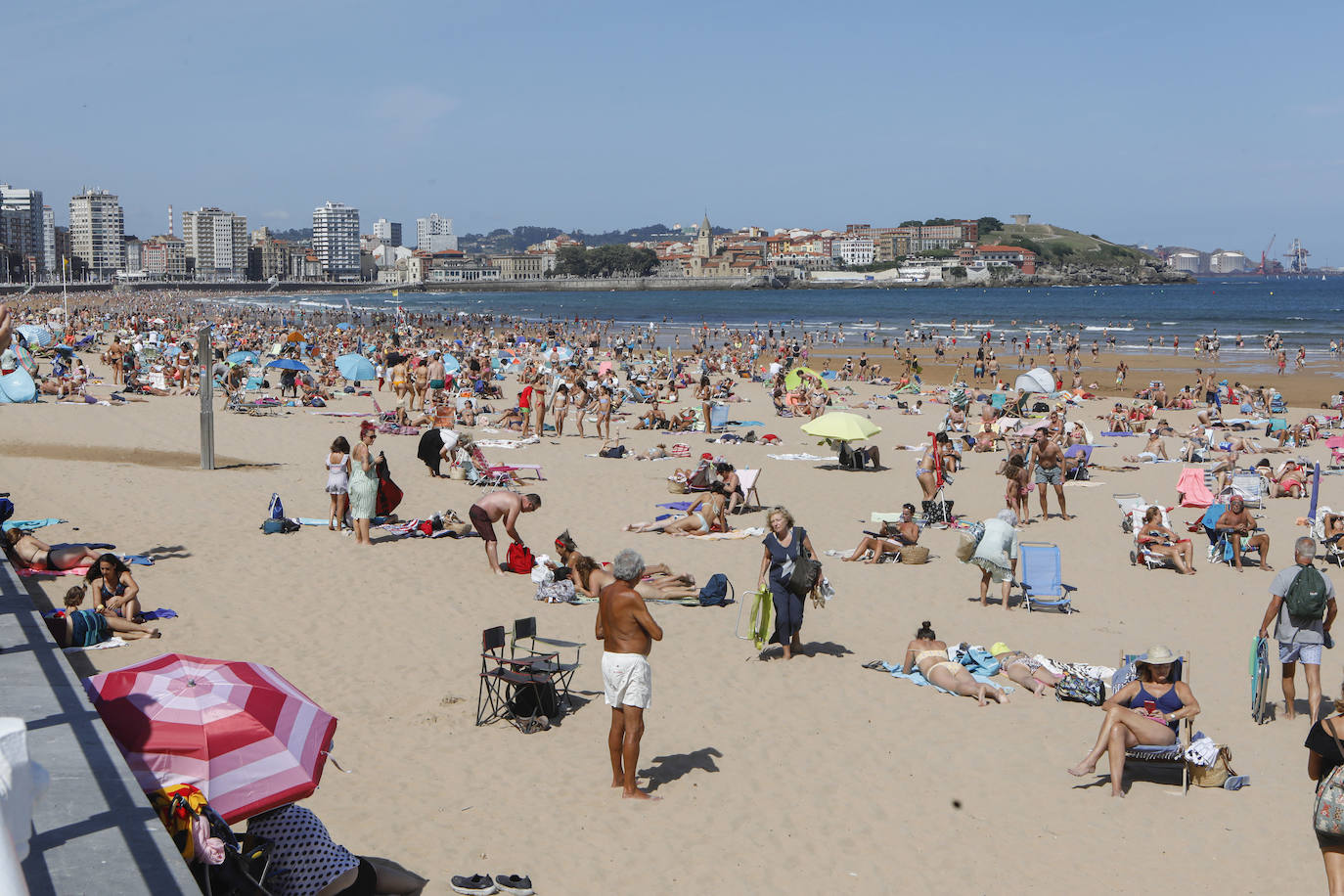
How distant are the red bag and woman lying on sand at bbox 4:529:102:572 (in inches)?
129

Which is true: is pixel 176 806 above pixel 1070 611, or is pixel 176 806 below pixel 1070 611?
above

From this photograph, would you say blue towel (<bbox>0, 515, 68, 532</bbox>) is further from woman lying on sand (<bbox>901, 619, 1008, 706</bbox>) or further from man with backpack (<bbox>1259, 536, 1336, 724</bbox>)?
man with backpack (<bbox>1259, 536, 1336, 724</bbox>)

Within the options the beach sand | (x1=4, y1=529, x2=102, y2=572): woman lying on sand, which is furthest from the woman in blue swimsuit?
(x1=4, y1=529, x2=102, y2=572): woman lying on sand

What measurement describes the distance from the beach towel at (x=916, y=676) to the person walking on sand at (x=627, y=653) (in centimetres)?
253

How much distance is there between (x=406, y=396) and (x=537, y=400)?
7224 millimetres

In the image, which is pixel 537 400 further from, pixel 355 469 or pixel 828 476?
pixel 355 469

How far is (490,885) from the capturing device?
4.65 metres

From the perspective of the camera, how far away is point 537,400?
18672mm

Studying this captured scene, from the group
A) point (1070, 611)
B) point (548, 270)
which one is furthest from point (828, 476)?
point (548, 270)

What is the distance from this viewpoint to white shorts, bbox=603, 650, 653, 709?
5.55 meters

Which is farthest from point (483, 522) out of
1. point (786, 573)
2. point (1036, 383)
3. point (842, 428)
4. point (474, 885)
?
point (1036, 383)

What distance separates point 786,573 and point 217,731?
4.61m

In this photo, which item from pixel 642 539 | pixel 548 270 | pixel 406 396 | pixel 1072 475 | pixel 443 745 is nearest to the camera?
pixel 443 745

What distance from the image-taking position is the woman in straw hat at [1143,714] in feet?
19.5
